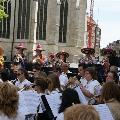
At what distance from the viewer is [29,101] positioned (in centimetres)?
705

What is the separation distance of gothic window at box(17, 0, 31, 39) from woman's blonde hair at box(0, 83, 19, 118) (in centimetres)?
3945

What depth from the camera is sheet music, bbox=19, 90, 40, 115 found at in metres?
6.75

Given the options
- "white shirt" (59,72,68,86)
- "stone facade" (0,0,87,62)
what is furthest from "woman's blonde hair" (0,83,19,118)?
"stone facade" (0,0,87,62)

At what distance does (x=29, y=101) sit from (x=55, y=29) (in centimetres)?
3858

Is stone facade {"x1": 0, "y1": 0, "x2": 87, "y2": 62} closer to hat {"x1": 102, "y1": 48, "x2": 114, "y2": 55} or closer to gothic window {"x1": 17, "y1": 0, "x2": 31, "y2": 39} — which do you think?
gothic window {"x1": 17, "y1": 0, "x2": 31, "y2": 39}

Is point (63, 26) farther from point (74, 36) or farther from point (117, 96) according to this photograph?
point (117, 96)

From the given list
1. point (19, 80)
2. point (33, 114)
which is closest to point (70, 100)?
point (33, 114)

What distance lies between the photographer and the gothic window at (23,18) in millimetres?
44688

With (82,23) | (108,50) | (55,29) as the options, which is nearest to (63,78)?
(108,50)

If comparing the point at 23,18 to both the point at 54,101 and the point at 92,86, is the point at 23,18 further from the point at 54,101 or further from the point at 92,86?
the point at 54,101

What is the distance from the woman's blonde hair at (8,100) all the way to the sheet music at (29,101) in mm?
1165

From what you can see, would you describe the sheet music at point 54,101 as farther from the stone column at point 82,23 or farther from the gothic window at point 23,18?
the stone column at point 82,23

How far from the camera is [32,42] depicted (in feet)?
144

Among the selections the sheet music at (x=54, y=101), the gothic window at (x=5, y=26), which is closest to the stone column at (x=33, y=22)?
the gothic window at (x=5, y=26)
